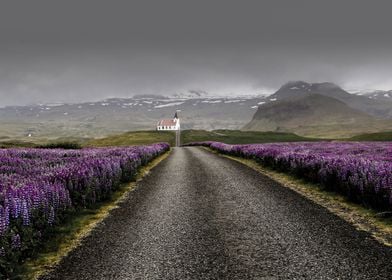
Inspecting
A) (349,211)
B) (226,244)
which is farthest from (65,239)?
(349,211)

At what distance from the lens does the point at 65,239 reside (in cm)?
949

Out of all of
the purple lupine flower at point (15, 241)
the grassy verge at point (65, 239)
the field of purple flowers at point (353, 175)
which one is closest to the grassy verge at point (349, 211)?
the field of purple flowers at point (353, 175)

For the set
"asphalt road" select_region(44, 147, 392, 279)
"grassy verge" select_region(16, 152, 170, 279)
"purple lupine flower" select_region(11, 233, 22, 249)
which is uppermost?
"purple lupine flower" select_region(11, 233, 22, 249)

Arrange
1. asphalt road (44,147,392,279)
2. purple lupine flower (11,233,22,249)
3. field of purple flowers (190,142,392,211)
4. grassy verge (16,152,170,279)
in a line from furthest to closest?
field of purple flowers (190,142,392,211) < grassy verge (16,152,170,279) < purple lupine flower (11,233,22,249) < asphalt road (44,147,392,279)

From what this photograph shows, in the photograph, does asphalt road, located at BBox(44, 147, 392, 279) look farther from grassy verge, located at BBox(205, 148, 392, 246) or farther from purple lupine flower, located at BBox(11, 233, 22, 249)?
purple lupine flower, located at BBox(11, 233, 22, 249)

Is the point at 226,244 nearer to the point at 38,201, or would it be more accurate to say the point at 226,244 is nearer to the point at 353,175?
the point at 38,201

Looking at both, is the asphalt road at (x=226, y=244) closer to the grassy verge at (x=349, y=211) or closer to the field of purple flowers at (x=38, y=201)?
the grassy verge at (x=349, y=211)

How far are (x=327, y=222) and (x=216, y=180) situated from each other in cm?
1023

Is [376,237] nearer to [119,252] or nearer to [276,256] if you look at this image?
[276,256]

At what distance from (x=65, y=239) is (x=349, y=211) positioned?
8441mm

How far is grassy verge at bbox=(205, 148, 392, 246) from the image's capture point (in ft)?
31.9

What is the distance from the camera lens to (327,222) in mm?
10695

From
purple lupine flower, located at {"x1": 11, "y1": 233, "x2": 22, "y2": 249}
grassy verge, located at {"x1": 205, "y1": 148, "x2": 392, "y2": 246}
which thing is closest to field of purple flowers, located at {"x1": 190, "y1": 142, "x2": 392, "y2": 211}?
grassy verge, located at {"x1": 205, "y1": 148, "x2": 392, "y2": 246}

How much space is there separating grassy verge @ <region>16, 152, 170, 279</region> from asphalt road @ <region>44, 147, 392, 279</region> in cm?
27
